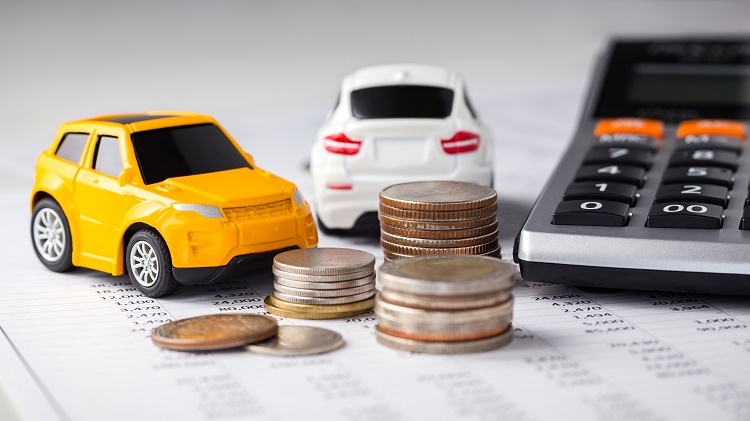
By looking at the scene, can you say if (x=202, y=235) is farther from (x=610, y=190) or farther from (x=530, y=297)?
(x=610, y=190)

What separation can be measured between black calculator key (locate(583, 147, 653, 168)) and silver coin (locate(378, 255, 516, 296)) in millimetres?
1042

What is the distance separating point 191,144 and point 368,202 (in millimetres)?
693

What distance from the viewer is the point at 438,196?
3.58 meters

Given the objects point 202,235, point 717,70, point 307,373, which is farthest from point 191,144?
point 717,70

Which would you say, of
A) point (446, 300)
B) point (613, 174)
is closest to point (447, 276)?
point (446, 300)

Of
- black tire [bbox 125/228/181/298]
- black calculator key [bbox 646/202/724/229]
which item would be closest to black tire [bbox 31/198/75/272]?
black tire [bbox 125/228/181/298]

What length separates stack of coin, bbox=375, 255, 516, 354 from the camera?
9.41ft

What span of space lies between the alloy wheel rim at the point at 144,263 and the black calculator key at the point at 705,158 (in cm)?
175

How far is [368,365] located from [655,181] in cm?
142

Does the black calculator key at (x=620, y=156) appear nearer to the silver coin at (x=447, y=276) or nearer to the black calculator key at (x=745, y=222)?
the black calculator key at (x=745, y=222)

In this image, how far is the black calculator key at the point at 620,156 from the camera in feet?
12.9

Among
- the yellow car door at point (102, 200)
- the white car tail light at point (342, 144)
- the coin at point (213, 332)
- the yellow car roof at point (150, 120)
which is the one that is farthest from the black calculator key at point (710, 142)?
the yellow car door at point (102, 200)

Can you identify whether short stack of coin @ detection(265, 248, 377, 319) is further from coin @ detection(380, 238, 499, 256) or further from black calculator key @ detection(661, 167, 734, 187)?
black calculator key @ detection(661, 167, 734, 187)

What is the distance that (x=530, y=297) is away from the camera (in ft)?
11.3
